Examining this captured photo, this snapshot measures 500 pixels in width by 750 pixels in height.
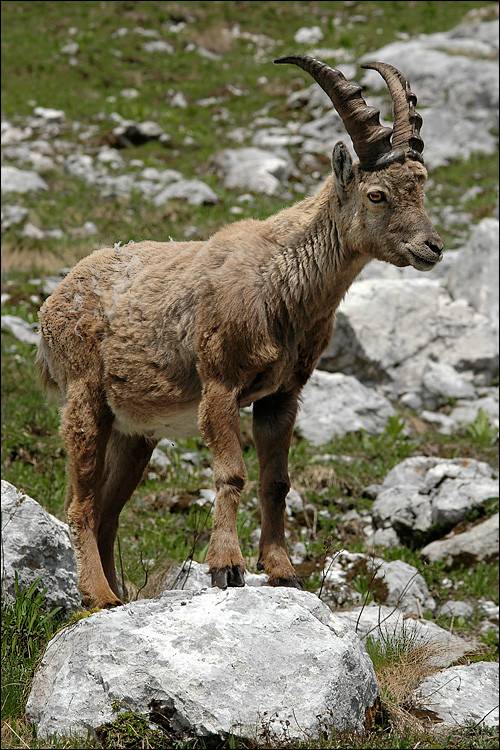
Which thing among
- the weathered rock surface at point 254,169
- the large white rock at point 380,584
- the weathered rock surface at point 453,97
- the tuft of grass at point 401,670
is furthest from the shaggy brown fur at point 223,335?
the weathered rock surface at point 453,97

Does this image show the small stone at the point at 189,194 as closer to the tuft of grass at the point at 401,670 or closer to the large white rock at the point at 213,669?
the tuft of grass at the point at 401,670

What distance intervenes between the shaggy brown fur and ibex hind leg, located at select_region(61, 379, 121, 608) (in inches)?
0.4

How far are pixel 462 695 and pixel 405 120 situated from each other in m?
4.27

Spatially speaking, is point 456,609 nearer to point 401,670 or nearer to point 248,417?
point 401,670

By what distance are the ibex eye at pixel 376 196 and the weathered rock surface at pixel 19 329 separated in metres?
9.39

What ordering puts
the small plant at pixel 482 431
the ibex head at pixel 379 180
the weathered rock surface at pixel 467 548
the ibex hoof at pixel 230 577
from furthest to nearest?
the small plant at pixel 482 431, the weathered rock surface at pixel 467 548, the ibex head at pixel 379 180, the ibex hoof at pixel 230 577

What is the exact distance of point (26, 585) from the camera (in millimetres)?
7992

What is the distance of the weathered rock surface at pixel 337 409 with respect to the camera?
15.0 metres

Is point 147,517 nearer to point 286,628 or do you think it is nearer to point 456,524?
point 456,524

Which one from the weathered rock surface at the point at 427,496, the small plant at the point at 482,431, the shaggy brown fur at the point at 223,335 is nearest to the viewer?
the shaggy brown fur at the point at 223,335

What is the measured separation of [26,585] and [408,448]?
804cm

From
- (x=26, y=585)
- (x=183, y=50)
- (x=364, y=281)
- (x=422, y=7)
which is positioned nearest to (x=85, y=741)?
(x=26, y=585)

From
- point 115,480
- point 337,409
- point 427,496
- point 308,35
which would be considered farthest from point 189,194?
point 308,35

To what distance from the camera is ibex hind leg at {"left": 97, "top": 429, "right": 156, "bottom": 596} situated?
8359 mm
